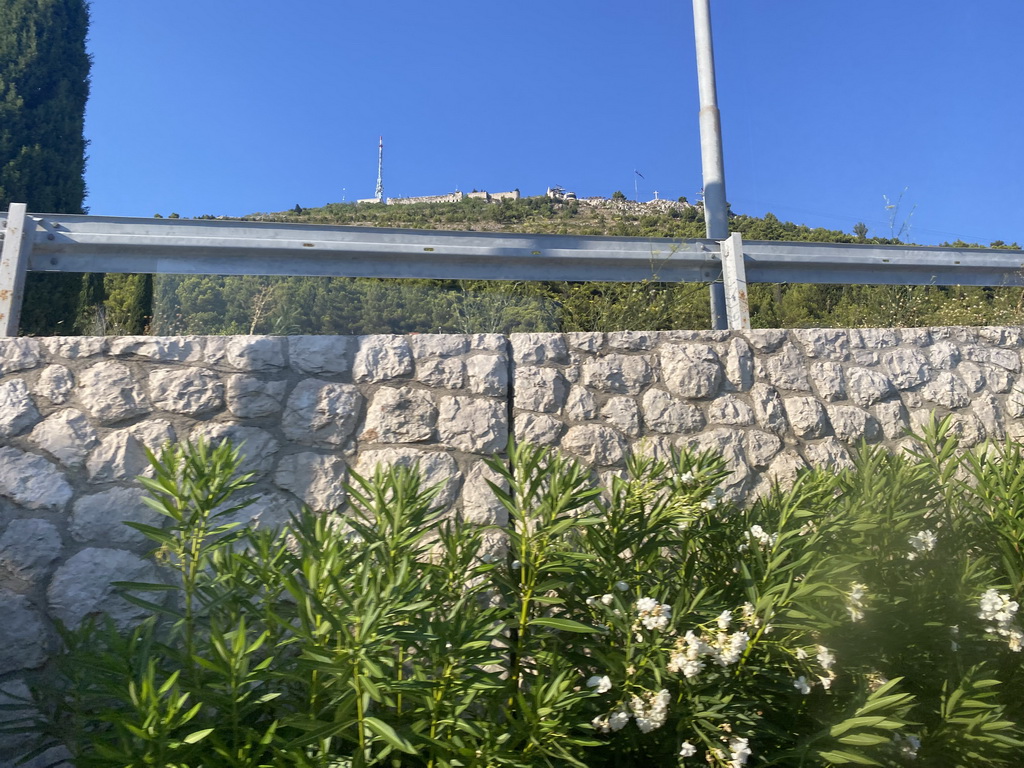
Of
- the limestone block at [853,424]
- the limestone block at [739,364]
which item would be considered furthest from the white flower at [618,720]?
the limestone block at [853,424]

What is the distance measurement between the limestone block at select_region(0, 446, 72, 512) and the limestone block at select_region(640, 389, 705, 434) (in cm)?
275

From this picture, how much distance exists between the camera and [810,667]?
2.26 m

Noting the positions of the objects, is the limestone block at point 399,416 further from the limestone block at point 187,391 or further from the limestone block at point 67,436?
the limestone block at point 67,436

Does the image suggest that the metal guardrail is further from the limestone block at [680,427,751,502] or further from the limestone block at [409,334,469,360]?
the limestone block at [680,427,751,502]

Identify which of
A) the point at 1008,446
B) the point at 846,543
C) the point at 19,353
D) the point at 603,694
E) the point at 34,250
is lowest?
the point at 603,694

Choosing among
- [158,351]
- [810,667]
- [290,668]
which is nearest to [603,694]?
[810,667]

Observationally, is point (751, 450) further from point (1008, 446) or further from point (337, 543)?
point (337, 543)

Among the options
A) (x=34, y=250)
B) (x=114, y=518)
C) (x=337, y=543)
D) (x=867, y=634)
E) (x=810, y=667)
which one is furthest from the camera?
(x=34, y=250)

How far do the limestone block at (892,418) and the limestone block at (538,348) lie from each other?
1.95 m

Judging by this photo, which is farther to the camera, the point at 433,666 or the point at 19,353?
the point at 19,353

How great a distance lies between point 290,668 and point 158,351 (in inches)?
79.5

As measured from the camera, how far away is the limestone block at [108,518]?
320 cm

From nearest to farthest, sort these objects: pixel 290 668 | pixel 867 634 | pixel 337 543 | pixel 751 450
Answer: pixel 337 543
pixel 290 668
pixel 867 634
pixel 751 450

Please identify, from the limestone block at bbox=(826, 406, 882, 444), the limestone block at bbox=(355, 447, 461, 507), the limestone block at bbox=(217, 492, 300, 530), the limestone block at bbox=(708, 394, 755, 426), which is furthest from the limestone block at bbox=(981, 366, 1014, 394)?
the limestone block at bbox=(217, 492, 300, 530)
